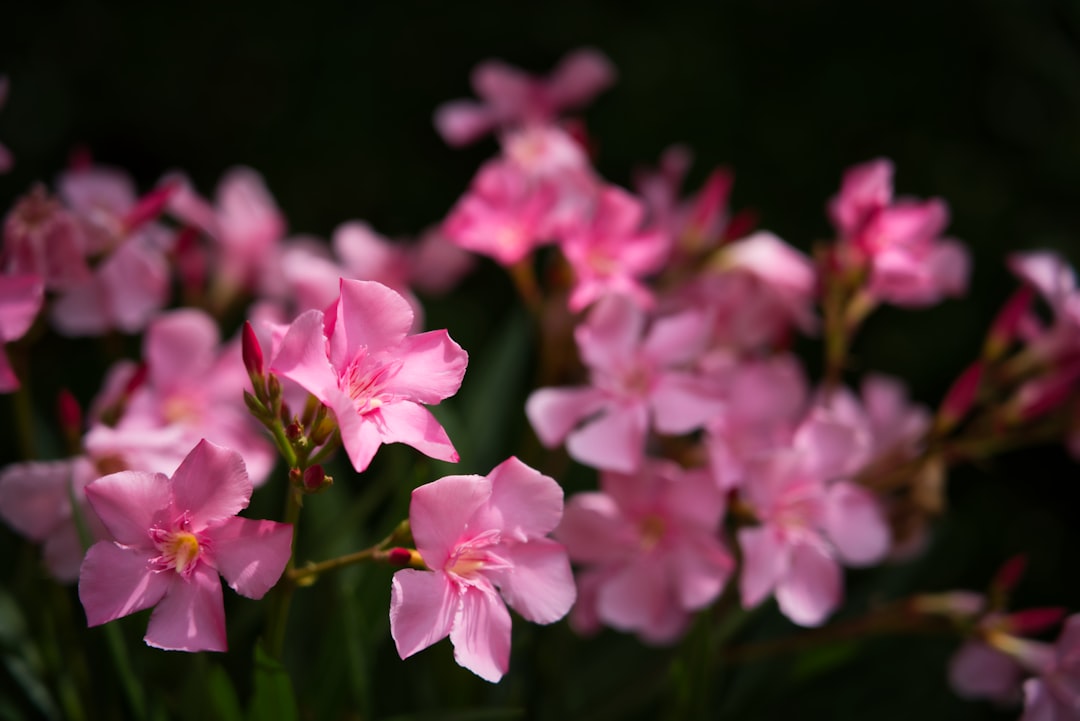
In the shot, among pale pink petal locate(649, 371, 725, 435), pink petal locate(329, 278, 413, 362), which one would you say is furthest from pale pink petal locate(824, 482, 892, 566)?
pink petal locate(329, 278, 413, 362)

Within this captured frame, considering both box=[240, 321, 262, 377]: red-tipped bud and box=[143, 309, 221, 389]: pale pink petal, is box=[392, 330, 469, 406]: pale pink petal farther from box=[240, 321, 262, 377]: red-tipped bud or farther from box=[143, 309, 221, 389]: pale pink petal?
box=[143, 309, 221, 389]: pale pink petal

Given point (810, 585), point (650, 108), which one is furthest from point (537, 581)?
point (650, 108)

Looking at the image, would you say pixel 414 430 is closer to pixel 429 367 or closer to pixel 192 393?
pixel 429 367

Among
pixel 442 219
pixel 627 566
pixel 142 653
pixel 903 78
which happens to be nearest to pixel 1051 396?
pixel 627 566

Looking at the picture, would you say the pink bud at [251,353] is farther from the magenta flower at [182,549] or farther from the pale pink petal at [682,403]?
the pale pink petal at [682,403]

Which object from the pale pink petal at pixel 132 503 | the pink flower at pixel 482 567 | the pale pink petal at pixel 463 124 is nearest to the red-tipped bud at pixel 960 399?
the pink flower at pixel 482 567
